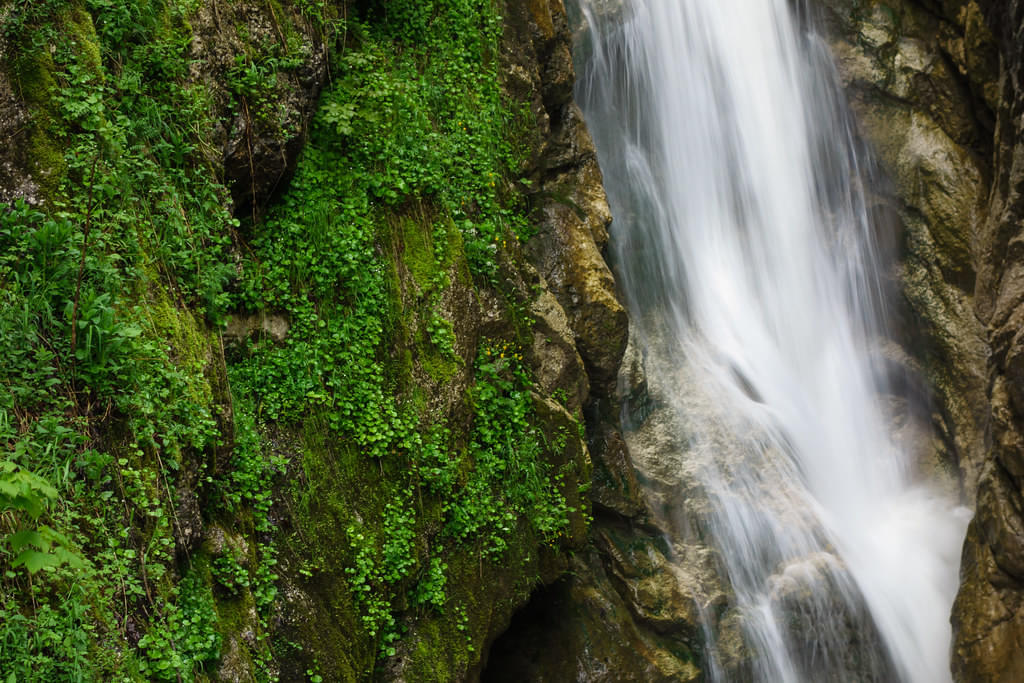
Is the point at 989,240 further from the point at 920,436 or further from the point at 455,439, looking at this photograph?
the point at 455,439

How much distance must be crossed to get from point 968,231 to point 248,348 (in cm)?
794

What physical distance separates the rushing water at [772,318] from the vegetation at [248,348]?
2358mm

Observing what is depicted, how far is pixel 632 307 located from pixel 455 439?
11.1ft

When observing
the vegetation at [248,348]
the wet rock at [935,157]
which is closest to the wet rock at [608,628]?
the vegetation at [248,348]

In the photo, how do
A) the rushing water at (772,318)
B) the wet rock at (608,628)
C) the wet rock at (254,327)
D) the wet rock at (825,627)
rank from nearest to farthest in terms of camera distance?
the wet rock at (254,327)
the wet rock at (608,628)
the wet rock at (825,627)
the rushing water at (772,318)

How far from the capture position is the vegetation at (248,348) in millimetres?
3381

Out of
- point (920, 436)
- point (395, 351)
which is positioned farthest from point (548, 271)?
point (920, 436)

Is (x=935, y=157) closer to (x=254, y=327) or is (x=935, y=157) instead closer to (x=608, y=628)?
(x=608, y=628)

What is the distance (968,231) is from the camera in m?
9.31

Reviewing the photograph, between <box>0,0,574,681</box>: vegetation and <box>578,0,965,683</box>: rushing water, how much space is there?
7.74 ft

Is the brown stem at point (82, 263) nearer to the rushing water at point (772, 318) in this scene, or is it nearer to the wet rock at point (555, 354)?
the wet rock at point (555, 354)

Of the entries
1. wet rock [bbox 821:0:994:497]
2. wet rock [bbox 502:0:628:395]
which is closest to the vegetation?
wet rock [bbox 502:0:628:395]

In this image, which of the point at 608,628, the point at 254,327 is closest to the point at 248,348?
the point at 254,327

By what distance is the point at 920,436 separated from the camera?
9336mm
